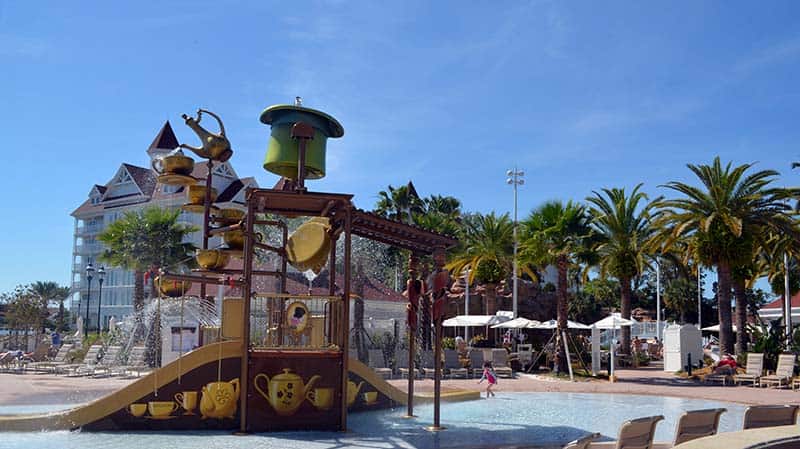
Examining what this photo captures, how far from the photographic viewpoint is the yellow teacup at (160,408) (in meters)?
10.9

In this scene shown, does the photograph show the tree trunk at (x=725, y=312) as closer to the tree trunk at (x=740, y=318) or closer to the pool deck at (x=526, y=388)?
the tree trunk at (x=740, y=318)

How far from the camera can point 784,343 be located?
28.4 meters

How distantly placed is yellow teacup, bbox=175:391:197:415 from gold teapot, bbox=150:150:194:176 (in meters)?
3.91

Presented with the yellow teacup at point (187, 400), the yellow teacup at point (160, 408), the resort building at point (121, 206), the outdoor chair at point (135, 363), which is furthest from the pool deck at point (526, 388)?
the resort building at point (121, 206)

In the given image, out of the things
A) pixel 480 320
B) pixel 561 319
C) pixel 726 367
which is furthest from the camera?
pixel 480 320

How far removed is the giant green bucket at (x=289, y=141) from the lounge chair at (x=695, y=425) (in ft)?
25.6

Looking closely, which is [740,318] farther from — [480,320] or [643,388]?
[480,320]

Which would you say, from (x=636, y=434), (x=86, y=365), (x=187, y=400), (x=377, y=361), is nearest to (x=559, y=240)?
(x=377, y=361)

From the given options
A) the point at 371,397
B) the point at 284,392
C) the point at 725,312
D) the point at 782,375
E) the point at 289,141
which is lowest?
the point at 782,375

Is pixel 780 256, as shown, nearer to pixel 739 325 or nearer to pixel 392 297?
pixel 739 325

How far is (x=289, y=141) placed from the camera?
1280 cm

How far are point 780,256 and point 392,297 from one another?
64.2ft

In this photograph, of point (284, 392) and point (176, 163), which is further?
point (176, 163)

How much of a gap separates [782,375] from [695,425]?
1888cm
